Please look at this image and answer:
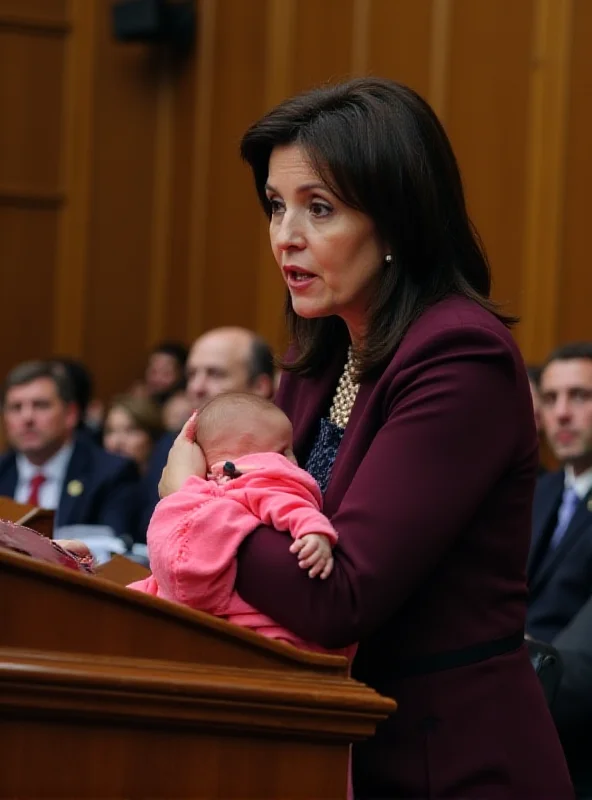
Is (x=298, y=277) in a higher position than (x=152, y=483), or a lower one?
higher

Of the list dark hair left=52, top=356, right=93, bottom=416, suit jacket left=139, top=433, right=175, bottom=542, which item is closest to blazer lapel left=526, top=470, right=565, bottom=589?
suit jacket left=139, top=433, right=175, bottom=542

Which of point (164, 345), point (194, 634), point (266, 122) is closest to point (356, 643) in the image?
point (194, 634)

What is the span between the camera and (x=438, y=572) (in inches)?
65.7

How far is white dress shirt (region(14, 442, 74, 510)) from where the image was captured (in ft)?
19.2

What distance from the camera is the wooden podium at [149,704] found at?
130 centimetres

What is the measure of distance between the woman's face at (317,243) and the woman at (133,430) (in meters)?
5.46

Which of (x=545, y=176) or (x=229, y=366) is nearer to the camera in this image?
(x=229, y=366)

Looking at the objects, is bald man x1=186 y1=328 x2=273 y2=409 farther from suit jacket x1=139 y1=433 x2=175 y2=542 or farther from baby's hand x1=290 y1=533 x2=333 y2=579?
baby's hand x1=290 y1=533 x2=333 y2=579

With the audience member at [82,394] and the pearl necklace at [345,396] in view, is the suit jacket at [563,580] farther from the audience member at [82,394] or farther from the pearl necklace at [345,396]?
the audience member at [82,394]

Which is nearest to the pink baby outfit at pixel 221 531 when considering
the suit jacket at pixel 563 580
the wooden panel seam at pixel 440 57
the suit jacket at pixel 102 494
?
the suit jacket at pixel 563 580

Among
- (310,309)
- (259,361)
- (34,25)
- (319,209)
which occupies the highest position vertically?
(34,25)

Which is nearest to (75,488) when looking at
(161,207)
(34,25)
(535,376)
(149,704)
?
(535,376)

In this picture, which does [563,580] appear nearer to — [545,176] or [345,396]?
[345,396]

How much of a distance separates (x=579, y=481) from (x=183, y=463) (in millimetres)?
2961
